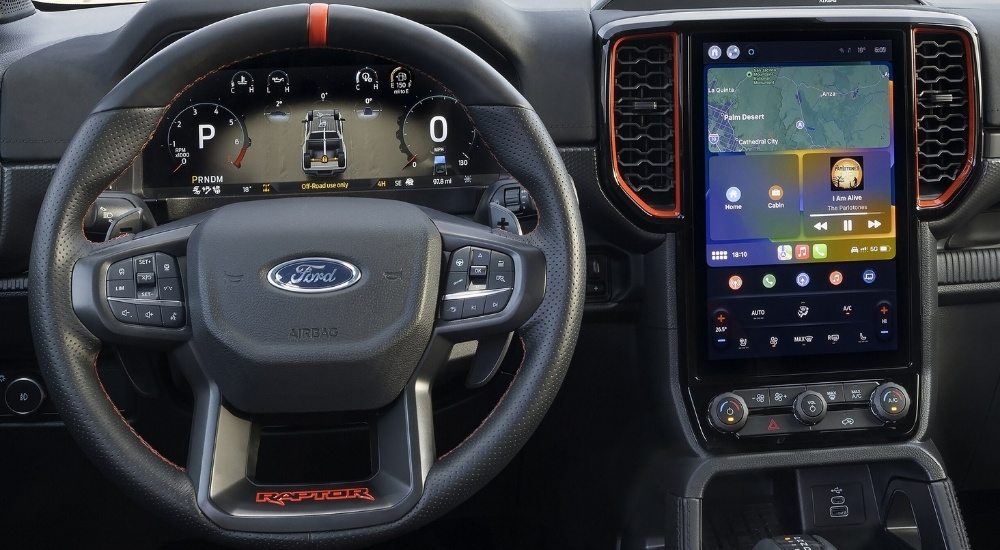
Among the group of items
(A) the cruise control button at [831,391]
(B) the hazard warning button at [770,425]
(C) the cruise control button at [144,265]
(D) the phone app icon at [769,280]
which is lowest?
(B) the hazard warning button at [770,425]

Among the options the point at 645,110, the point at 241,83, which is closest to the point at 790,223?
the point at 645,110

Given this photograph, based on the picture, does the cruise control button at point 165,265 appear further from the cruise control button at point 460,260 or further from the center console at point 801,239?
the center console at point 801,239

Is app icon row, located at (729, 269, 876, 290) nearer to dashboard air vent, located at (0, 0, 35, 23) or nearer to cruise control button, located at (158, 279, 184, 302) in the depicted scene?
cruise control button, located at (158, 279, 184, 302)

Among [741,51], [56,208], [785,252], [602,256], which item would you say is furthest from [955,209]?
[56,208]

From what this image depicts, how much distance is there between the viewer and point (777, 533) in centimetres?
201

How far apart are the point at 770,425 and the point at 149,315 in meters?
1.06

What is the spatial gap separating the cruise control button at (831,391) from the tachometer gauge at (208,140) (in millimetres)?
1067

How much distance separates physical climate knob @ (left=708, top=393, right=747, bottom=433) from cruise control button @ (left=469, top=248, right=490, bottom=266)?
0.62 metres

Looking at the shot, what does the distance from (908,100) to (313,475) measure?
4.15 ft

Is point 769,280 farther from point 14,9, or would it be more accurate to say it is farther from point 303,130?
point 14,9

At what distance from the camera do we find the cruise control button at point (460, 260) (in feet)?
4.61

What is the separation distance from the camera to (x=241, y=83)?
67.5 inches

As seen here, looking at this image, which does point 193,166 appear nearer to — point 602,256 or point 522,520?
Answer: point 602,256

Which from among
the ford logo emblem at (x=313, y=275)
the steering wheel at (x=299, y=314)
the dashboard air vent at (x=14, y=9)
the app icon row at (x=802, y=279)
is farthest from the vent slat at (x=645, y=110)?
the dashboard air vent at (x=14, y=9)
